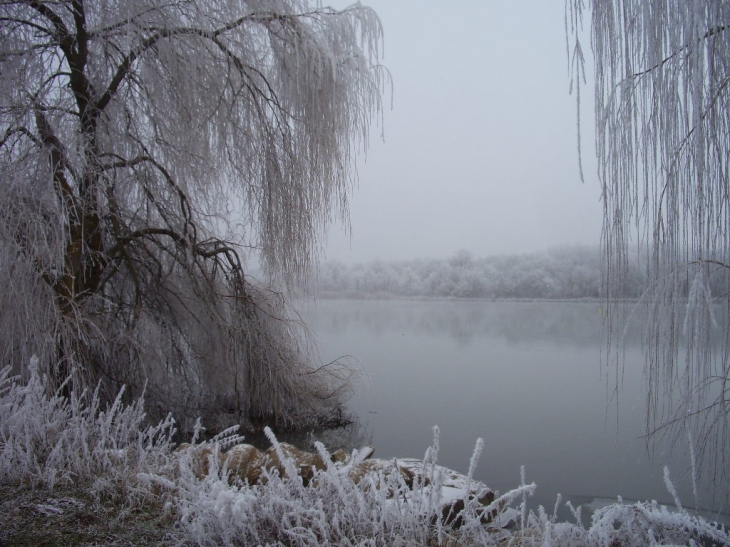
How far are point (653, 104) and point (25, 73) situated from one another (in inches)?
141

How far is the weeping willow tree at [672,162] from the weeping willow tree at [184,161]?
2.37 m

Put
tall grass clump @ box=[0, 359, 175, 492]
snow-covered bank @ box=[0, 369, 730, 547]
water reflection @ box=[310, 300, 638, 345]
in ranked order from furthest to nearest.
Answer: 1. water reflection @ box=[310, 300, 638, 345]
2. tall grass clump @ box=[0, 359, 175, 492]
3. snow-covered bank @ box=[0, 369, 730, 547]

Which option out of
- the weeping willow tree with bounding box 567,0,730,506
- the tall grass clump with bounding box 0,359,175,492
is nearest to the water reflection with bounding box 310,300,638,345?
the tall grass clump with bounding box 0,359,175,492

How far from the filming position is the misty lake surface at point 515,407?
331 centimetres

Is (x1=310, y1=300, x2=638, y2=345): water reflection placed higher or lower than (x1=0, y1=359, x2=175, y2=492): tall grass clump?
lower

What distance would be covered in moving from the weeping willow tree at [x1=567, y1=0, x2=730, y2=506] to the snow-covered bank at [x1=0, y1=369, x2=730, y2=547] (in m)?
0.43

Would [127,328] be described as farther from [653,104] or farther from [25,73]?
[653,104]

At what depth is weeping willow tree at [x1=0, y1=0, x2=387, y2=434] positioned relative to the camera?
3338mm

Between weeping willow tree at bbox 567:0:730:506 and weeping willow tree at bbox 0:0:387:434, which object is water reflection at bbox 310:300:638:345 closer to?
weeping willow tree at bbox 0:0:387:434

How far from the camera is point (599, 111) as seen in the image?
1548 millimetres

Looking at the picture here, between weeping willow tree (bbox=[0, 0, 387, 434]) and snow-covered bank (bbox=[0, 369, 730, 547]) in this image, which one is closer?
snow-covered bank (bbox=[0, 369, 730, 547])

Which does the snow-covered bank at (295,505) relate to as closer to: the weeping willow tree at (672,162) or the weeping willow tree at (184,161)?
the weeping willow tree at (672,162)

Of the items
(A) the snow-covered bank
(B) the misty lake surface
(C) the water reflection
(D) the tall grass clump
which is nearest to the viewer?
(A) the snow-covered bank

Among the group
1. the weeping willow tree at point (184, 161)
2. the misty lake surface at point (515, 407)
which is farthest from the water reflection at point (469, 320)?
the weeping willow tree at point (184, 161)
